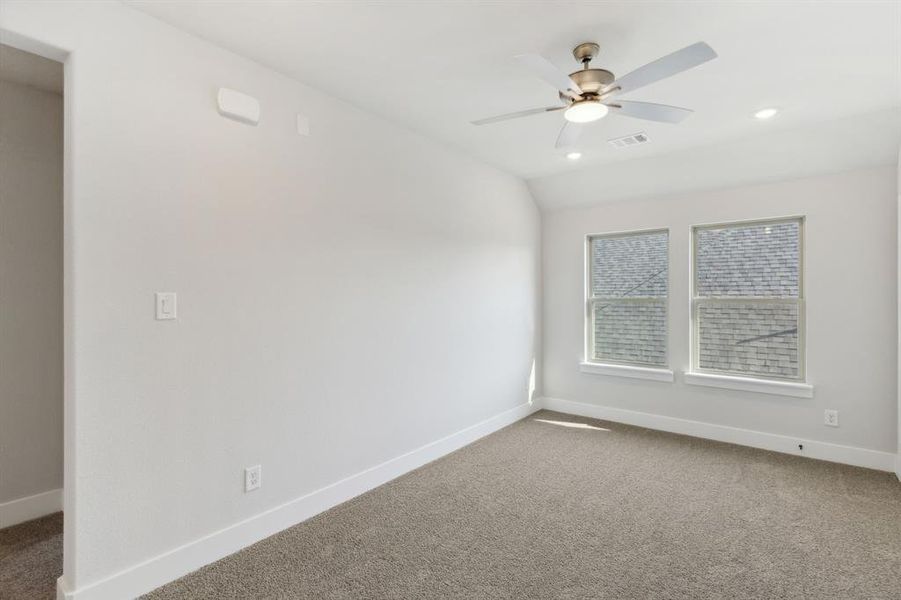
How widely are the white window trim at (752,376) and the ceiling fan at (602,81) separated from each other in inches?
87.6

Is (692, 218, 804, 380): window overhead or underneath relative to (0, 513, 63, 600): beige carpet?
overhead

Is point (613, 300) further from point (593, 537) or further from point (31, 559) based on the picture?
point (31, 559)

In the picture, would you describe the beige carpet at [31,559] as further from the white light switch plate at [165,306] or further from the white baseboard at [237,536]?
the white light switch plate at [165,306]

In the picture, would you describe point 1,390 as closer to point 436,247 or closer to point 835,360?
point 436,247

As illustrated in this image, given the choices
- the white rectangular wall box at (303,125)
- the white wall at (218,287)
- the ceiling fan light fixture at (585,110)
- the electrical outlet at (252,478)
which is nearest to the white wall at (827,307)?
the white wall at (218,287)

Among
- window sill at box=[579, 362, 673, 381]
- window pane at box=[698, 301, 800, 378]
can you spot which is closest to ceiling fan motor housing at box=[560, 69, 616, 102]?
window pane at box=[698, 301, 800, 378]

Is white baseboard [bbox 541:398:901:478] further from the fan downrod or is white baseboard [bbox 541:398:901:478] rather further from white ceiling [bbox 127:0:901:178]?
the fan downrod

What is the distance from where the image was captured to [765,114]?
3.15 meters

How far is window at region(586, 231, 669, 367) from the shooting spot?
455 centimetres

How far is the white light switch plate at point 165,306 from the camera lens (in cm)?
211

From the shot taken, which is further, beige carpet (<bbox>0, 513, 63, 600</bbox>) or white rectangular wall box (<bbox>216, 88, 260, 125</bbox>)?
white rectangular wall box (<bbox>216, 88, 260, 125</bbox>)

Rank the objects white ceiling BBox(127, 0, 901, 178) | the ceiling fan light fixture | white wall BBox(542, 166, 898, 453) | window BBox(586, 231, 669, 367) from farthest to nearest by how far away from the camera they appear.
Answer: window BBox(586, 231, 669, 367), white wall BBox(542, 166, 898, 453), the ceiling fan light fixture, white ceiling BBox(127, 0, 901, 178)

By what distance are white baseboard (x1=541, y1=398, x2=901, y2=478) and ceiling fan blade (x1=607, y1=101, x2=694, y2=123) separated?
9.87 feet

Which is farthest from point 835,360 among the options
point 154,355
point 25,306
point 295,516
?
point 25,306
